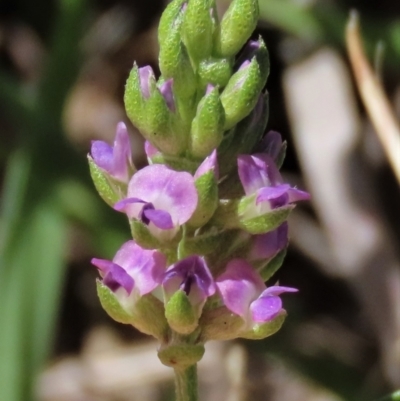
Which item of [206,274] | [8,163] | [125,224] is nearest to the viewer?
[206,274]

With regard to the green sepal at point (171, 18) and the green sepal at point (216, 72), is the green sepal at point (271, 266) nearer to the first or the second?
the green sepal at point (216, 72)

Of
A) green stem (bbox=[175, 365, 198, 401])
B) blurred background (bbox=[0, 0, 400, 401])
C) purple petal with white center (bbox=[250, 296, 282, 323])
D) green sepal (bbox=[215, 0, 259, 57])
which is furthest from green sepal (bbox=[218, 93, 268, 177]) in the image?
blurred background (bbox=[0, 0, 400, 401])

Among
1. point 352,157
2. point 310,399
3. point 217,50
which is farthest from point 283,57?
point 217,50

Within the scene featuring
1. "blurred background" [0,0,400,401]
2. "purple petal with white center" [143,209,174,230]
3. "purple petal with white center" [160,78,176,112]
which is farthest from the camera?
"blurred background" [0,0,400,401]

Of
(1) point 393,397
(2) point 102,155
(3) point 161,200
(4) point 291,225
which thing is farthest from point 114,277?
(4) point 291,225

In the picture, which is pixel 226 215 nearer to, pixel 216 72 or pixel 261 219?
pixel 261 219

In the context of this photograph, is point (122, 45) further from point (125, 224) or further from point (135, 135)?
point (125, 224)

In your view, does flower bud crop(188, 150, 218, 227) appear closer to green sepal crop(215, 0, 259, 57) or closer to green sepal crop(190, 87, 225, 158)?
green sepal crop(190, 87, 225, 158)
